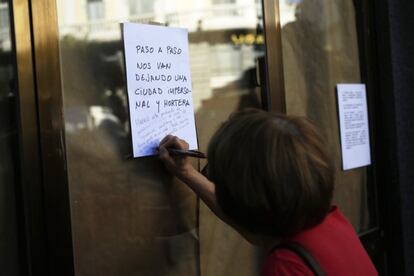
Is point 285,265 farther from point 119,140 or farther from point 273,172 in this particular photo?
point 119,140

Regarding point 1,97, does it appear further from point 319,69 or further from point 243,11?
point 319,69

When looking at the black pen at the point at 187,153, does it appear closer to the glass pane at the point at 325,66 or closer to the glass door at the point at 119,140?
the glass door at the point at 119,140

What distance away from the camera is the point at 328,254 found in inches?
44.9

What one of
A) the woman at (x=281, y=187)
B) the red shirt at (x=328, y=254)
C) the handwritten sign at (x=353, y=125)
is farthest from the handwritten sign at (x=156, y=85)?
the handwritten sign at (x=353, y=125)

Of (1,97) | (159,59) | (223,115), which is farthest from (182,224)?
(1,97)

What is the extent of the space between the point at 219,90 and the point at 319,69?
2.35 ft

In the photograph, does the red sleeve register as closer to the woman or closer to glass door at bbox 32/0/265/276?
the woman

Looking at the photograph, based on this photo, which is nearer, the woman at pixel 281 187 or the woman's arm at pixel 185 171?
the woman at pixel 281 187

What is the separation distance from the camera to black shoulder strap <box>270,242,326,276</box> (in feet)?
3.59

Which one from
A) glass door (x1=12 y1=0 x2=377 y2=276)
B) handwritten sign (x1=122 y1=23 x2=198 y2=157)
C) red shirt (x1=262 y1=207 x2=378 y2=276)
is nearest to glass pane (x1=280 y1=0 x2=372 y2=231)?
glass door (x1=12 y1=0 x2=377 y2=276)

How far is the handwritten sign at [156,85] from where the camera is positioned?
69.3 inches

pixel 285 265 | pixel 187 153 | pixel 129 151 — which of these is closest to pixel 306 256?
pixel 285 265

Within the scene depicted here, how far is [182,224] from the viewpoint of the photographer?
6.44 feet

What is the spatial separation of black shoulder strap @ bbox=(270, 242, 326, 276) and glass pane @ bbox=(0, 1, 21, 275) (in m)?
0.83
